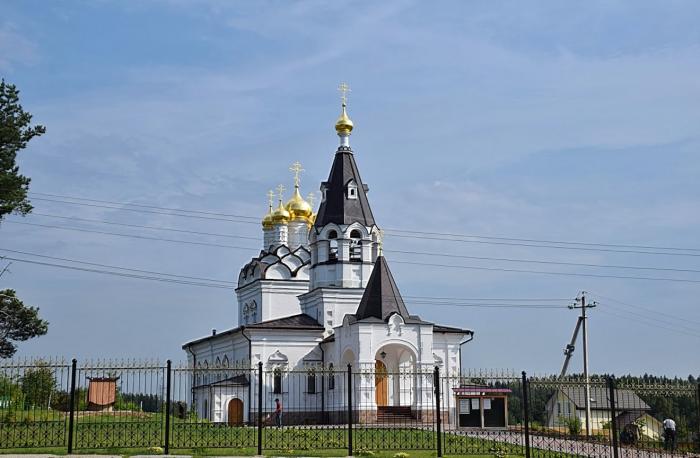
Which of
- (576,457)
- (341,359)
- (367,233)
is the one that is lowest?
(576,457)

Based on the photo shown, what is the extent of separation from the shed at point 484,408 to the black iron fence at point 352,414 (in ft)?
0.16

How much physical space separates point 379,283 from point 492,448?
18.3 m

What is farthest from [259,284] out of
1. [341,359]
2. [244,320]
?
[341,359]

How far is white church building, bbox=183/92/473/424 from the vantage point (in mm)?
37344

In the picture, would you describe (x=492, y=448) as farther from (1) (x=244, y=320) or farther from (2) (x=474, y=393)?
(1) (x=244, y=320)

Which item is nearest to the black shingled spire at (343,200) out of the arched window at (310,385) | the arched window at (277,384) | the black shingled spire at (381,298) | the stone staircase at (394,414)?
the black shingled spire at (381,298)

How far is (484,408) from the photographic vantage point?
35.4 metres

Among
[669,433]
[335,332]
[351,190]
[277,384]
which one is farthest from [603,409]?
[351,190]

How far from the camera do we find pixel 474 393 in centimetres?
3578

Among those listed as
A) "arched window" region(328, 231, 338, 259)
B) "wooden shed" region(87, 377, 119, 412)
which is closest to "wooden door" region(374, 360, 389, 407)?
"arched window" region(328, 231, 338, 259)

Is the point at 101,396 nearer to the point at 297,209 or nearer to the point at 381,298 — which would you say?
the point at 381,298

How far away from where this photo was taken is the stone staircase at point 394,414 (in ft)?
116

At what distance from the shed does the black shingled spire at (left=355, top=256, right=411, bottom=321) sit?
14.9ft

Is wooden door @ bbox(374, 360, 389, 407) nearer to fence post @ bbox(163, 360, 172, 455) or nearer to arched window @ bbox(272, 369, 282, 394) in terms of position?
arched window @ bbox(272, 369, 282, 394)
